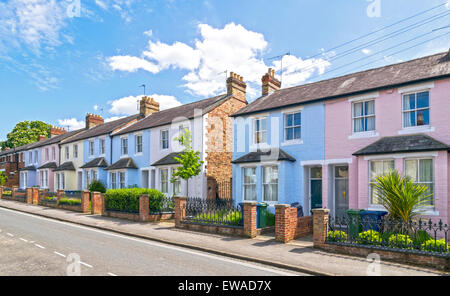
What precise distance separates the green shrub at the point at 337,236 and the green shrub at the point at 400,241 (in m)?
1.29

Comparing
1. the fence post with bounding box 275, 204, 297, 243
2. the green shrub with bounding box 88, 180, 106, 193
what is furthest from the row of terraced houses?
the fence post with bounding box 275, 204, 297, 243

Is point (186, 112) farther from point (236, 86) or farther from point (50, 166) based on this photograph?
point (50, 166)

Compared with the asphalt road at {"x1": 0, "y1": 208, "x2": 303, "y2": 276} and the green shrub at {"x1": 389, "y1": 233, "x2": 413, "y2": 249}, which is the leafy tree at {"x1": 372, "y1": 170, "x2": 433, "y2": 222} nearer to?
the green shrub at {"x1": 389, "y1": 233, "x2": 413, "y2": 249}

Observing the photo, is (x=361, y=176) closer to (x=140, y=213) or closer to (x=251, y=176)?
(x=251, y=176)

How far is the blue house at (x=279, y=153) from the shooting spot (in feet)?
50.2

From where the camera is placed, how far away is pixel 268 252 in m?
9.50

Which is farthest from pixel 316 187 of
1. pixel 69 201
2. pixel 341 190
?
pixel 69 201

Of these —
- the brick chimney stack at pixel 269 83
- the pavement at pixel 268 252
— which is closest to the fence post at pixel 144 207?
the pavement at pixel 268 252

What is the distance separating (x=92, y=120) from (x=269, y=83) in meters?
24.2

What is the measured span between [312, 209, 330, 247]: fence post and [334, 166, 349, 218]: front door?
16.7 ft

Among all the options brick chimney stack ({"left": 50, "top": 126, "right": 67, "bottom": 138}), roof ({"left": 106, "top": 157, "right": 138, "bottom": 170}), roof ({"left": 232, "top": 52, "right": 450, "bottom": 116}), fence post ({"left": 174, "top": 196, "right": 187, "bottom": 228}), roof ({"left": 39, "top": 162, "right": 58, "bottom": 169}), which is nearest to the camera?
roof ({"left": 232, "top": 52, "right": 450, "bottom": 116})

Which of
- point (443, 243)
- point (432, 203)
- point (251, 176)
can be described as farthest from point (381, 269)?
point (251, 176)

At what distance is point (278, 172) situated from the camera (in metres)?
15.6

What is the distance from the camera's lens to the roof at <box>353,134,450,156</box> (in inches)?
442
